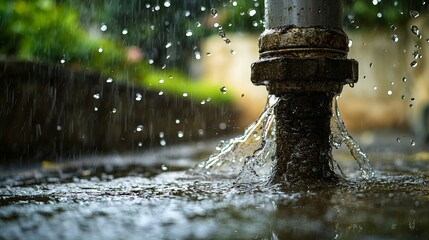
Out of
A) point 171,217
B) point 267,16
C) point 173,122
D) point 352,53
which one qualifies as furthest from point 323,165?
point 352,53

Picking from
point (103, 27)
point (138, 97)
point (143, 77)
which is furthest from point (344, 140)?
point (103, 27)

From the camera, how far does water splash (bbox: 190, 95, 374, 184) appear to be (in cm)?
161

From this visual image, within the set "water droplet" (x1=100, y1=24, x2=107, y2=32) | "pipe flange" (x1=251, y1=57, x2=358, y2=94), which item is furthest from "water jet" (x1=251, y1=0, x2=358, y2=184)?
"water droplet" (x1=100, y1=24, x2=107, y2=32)

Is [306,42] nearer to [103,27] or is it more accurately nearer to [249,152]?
[249,152]

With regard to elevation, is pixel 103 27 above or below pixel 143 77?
above

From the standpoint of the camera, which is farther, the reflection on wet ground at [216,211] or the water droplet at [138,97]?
the water droplet at [138,97]

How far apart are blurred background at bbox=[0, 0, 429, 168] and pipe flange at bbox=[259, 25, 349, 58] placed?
1.19 ft

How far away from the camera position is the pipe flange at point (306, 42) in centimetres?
143

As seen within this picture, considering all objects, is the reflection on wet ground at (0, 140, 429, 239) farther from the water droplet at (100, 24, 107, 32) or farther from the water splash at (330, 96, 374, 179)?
the water droplet at (100, 24, 107, 32)

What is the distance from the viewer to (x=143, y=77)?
5.66m

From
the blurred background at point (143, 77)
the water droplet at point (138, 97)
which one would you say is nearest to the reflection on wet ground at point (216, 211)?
the blurred background at point (143, 77)

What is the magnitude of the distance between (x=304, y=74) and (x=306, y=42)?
3.7 inches

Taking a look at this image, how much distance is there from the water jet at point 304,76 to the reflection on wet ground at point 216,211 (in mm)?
113

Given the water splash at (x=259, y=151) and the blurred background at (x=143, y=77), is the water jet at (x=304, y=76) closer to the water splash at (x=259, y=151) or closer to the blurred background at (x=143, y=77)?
the water splash at (x=259, y=151)
